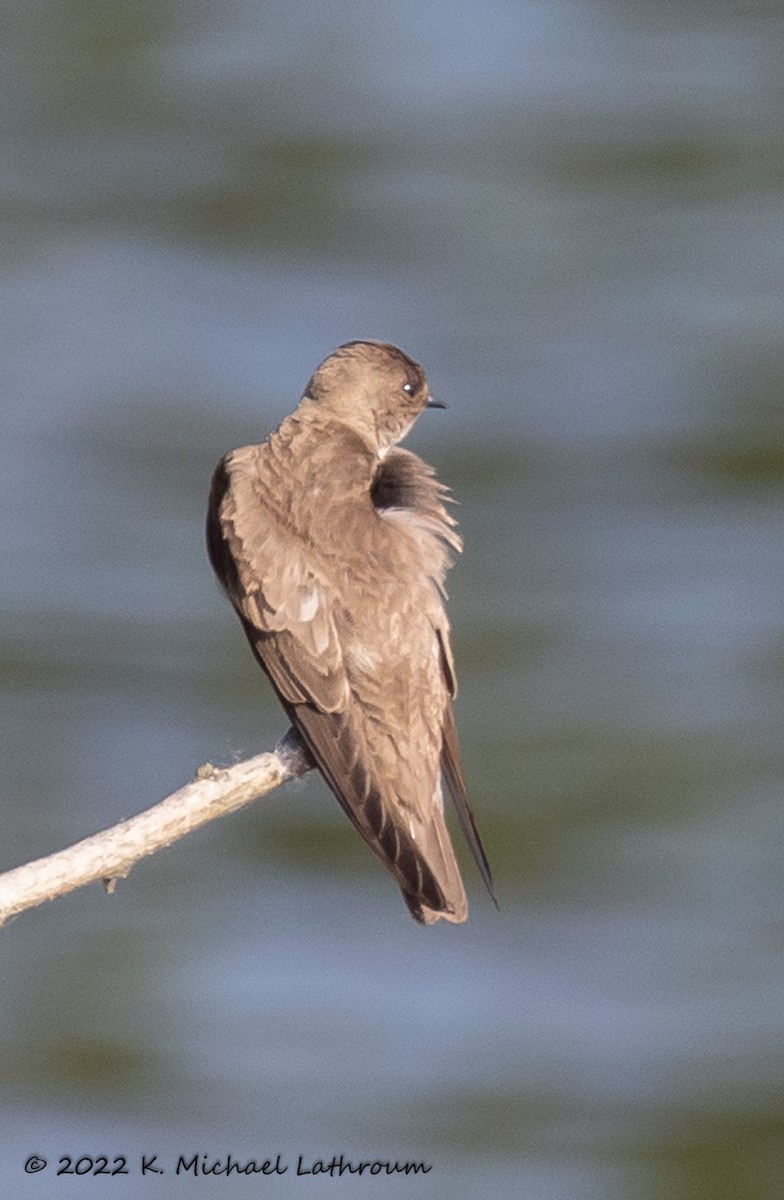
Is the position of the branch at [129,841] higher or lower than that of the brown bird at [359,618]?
lower

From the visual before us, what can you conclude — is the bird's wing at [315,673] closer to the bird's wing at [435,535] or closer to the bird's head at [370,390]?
the bird's wing at [435,535]

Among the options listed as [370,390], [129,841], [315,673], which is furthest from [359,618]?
[129,841]

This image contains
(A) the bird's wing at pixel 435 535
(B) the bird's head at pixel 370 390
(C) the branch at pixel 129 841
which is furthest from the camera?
(B) the bird's head at pixel 370 390

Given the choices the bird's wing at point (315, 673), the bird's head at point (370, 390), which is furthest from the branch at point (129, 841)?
the bird's head at point (370, 390)

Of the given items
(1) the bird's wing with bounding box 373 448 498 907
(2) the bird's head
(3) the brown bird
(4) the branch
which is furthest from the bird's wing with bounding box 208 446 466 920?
(4) the branch

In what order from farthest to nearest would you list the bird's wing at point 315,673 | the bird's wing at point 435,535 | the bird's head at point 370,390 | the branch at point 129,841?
the bird's head at point 370,390, the bird's wing at point 435,535, the bird's wing at point 315,673, the branch at point 129,841

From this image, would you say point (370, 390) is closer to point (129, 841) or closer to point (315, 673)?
point (315, 673)

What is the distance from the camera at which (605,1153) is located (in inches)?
683

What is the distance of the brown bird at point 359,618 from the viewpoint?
205 inches

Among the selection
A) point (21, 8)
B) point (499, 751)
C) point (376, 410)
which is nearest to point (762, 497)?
point (499, 751)

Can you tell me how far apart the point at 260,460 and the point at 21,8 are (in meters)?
19.6

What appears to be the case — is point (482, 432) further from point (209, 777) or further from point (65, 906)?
point (209, 777)

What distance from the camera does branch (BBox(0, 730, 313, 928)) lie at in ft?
13.9

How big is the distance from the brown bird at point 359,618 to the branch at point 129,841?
45cm
